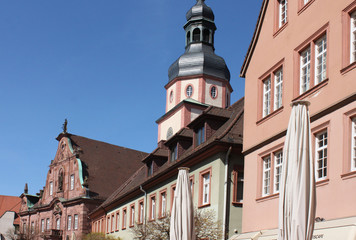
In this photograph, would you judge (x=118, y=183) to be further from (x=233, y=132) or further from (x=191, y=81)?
(x=233, y=132)

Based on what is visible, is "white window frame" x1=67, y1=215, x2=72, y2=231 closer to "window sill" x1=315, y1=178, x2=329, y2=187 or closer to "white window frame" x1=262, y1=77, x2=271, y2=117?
"white window frame" x1=262, y1=77, x2=271, y2=117

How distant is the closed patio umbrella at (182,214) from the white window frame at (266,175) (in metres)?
3.27

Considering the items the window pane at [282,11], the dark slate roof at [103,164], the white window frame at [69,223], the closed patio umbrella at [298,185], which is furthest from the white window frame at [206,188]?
the white window frame at [69,223]

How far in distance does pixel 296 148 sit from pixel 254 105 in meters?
10.3

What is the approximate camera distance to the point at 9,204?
8756cm

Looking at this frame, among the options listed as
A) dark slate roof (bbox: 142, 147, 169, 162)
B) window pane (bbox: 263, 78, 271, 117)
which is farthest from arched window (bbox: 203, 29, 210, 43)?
window pane (bbox: 263, 78, 271, 117)

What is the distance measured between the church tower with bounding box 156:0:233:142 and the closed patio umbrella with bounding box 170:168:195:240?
34044 mm

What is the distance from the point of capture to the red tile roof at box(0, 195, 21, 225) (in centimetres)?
8581

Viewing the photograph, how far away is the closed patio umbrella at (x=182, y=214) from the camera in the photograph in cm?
1666

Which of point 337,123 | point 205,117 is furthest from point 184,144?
point 337,123

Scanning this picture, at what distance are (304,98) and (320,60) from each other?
1.17 meters

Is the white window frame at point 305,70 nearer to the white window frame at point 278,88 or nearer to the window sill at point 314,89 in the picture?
the window sill at point 314,89

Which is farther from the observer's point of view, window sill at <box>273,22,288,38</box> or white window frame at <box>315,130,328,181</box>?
window sill at <box>273,22,288,38</box>

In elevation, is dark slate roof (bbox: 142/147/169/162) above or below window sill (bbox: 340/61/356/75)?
above
